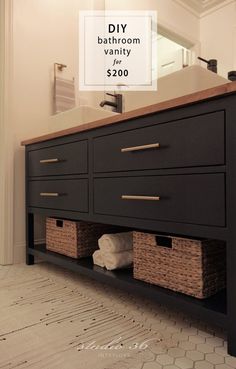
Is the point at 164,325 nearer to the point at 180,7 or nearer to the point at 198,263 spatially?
the point at 198,263

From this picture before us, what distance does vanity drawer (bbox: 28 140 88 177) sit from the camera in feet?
4.19

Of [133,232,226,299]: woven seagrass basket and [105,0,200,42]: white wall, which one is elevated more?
[105,0,200,42]: white wall

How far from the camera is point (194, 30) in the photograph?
2760 millimetres

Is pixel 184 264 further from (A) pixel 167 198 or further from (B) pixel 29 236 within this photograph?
(B) pixel 29 236

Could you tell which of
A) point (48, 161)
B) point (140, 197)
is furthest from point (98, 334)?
point (48, 161)

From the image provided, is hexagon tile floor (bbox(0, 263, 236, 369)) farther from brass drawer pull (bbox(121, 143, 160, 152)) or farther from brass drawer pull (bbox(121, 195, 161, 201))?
brass drawer pull (bbox(121, 143, 160, 152))

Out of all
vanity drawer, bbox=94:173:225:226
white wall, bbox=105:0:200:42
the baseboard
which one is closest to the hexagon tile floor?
vanity drawer, bbox=94:173:225:226

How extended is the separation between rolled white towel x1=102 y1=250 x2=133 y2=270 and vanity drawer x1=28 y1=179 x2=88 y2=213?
22cm

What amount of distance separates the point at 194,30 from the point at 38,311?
2.76 meters

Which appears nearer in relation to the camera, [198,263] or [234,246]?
[234,246]

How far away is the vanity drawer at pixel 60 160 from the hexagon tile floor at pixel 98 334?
548mm

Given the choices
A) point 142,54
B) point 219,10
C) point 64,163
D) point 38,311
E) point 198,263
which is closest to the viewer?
point 198,263

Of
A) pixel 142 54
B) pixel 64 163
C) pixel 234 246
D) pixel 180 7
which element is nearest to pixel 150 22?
pixel 142 54

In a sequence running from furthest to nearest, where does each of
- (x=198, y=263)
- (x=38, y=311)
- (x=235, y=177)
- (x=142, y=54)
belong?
(x=142, y=54) → (x=38, y=311) → (x=198, y=263) → (x=235, y=177)
